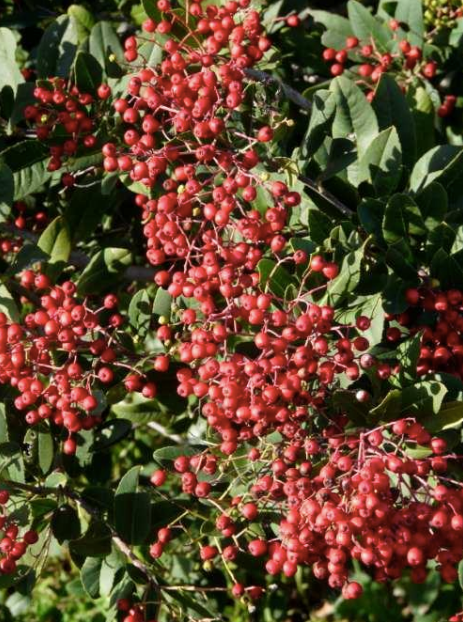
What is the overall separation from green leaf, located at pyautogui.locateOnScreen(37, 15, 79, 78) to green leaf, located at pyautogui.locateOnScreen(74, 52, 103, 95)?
0.25m

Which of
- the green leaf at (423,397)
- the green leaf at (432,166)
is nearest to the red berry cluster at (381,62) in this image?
the green leaf at (432,166)

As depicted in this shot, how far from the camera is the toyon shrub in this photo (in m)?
2.79

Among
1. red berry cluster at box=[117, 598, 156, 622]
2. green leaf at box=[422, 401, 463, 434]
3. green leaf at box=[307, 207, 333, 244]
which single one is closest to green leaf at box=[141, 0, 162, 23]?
green leaf at box=[307, 207, 333, 244]

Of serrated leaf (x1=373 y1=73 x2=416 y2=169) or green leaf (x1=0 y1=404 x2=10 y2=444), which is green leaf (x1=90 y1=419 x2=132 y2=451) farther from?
serrated leaf (x1=373 y1=73 x2=416 y2=169)

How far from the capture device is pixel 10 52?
3.71m

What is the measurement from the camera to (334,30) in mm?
4332

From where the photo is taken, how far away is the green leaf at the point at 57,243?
365 centimetres

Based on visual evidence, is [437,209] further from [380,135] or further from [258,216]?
[258,216]

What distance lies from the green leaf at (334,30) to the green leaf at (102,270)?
1.59 m

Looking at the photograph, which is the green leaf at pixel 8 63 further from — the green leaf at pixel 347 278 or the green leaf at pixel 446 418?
the green leaf at pixel 446 418

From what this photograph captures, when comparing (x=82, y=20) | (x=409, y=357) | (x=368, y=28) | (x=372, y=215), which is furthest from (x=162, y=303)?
(x=368, y=28)

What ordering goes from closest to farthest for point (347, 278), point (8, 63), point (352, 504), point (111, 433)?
point (352, 504) < point (347, 278) < point (111, 433) < point (8, 63)

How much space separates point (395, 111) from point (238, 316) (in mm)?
1172

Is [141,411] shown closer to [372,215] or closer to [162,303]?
[162,303]
